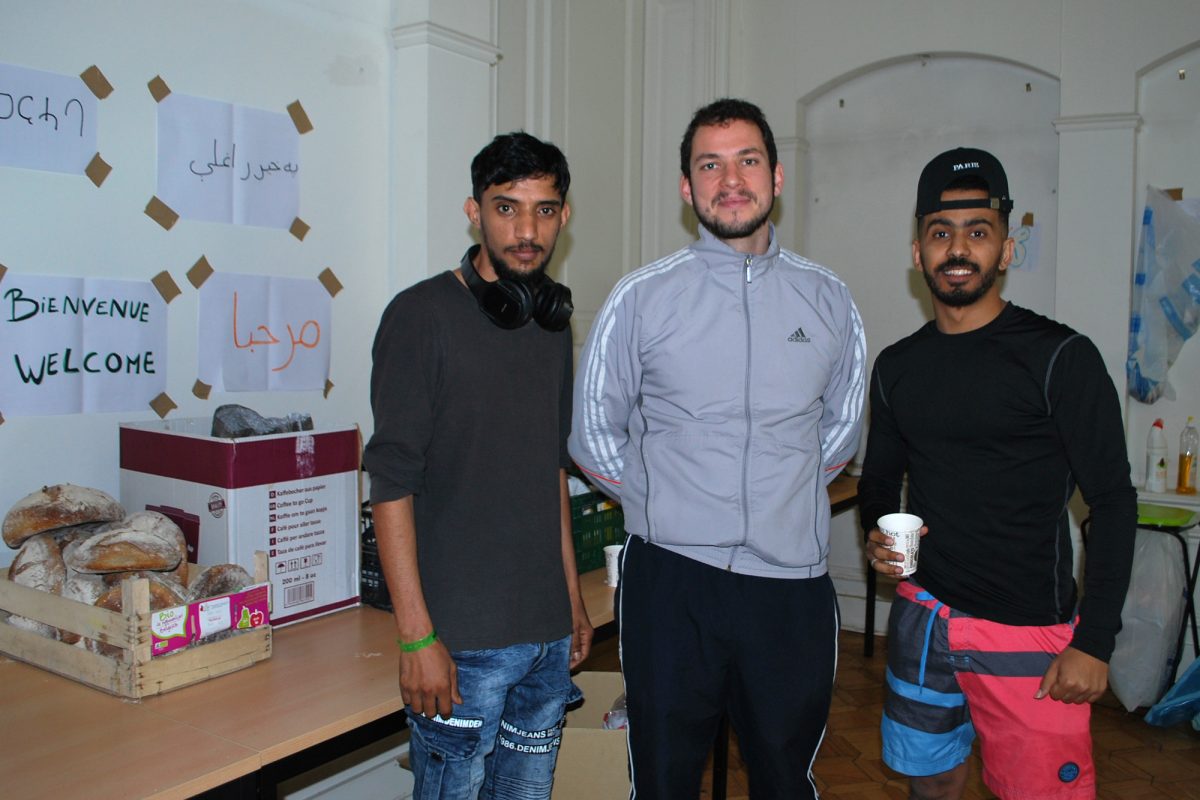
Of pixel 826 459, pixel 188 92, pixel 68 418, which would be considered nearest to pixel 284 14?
pixel 188 92

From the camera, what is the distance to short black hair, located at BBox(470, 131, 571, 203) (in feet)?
5.69

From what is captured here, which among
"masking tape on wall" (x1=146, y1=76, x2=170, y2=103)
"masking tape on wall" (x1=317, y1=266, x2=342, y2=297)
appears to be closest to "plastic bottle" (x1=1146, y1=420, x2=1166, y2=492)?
"masking tape on wall" (x1=317, y1=266, x2=342, y2=297)

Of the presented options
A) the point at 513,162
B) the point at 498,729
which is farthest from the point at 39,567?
the point at 513,162

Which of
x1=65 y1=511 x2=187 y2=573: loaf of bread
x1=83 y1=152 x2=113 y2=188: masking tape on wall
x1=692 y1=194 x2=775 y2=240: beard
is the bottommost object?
x1=65 y1=511 x2=187 y2=573: loaf of bread

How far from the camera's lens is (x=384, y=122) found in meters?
2.82

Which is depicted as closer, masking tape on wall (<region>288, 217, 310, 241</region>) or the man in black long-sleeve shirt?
the man in black long-sleeve shirt

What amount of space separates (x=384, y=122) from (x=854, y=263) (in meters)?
2.51

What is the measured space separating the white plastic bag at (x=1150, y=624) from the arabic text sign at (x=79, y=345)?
349cm

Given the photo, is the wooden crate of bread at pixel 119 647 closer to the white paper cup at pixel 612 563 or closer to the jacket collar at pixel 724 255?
the white paper cup at pixel 612 563

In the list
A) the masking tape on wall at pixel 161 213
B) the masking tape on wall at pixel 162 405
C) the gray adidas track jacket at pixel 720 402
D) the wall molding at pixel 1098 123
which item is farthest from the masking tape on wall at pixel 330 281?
the wall molding at pixel 1098 123

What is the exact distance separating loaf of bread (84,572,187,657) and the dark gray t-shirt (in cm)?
47

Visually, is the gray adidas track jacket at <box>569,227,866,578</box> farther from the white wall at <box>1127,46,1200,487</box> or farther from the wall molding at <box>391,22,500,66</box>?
the white wall at <box>1127,46,1200,487</box>

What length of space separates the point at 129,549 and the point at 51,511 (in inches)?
9.4

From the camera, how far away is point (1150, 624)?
3.59 meters
